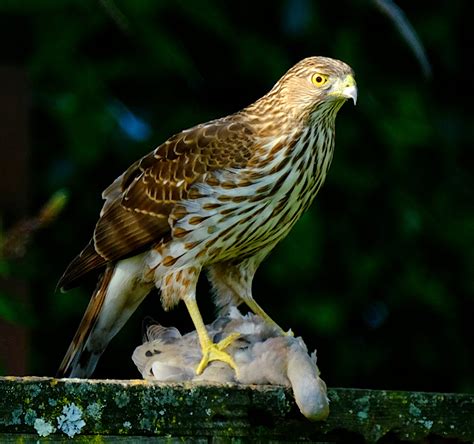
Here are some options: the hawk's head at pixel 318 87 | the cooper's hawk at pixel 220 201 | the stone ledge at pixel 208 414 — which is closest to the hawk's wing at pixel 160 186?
the cooper's hawk at pixel 220 201

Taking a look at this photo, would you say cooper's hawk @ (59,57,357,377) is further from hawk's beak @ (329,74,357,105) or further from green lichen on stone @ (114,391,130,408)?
green lichen on stone @ (114,391,130,408)

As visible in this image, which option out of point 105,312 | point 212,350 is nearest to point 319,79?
point 105,312

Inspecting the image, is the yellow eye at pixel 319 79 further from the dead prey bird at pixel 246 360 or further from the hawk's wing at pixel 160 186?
the dead prey bird at pixel 246 360

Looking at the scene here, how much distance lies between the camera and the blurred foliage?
6.50 meters

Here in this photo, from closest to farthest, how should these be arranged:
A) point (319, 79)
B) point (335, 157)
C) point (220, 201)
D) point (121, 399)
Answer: point (121, 399) → point (220, 201) → point (319, 79) → point (335, 157)

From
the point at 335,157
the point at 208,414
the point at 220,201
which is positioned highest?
the point at 208,414

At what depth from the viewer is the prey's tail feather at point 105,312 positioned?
4.77 metres

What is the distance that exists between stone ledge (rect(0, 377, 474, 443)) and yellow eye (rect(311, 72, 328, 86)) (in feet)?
5.37

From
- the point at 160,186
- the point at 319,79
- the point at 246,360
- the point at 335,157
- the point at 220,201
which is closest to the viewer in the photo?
the point at 246,360

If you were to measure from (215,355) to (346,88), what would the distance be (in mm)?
1247

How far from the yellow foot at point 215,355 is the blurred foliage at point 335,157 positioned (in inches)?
109

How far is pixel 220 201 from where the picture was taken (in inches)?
175

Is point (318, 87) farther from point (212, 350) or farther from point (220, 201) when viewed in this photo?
point (212, 350)

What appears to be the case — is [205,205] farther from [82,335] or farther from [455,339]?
[455,339]
